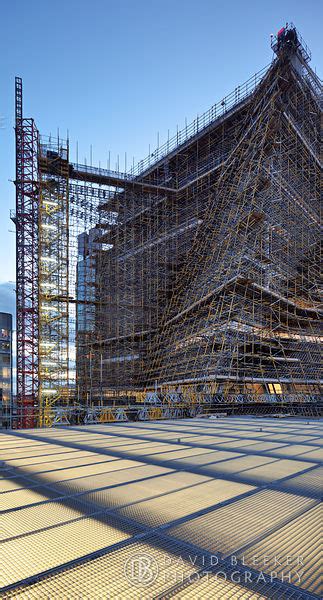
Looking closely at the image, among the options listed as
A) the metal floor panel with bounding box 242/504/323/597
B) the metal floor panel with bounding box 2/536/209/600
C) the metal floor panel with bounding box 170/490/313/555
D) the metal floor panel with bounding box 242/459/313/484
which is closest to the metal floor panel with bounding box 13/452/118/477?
the metal floor panel with bounding box 242/459/313/484

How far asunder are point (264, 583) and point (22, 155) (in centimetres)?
3209

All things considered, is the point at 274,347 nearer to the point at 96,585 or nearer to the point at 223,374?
the point at 223,374

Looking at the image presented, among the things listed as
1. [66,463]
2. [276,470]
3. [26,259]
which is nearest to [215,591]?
[276,470]

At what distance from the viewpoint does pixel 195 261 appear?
29391 millimetres

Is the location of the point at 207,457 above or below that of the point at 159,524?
below

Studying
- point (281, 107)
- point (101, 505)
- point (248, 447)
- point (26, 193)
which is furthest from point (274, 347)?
point (101, 505)

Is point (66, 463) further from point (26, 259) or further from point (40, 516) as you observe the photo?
point (26, 259)

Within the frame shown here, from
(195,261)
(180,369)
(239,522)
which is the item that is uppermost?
(195,261)

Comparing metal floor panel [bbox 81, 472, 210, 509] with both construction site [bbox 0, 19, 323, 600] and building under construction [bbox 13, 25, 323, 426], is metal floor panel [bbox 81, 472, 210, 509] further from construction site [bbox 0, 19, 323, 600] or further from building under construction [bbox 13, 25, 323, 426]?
building under construction [bbox 13, 25, 323, 426]

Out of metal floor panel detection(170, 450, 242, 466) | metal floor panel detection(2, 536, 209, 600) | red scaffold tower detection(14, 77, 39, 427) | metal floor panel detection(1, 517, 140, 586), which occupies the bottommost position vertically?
metal floor panel detection(170, 450, 242, 466)

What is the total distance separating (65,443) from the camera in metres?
7.48

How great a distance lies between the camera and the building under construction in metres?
24.1

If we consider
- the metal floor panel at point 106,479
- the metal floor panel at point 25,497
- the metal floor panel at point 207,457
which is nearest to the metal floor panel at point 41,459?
the metal floor panel at point 106,479

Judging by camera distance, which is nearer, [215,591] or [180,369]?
[215,591]
